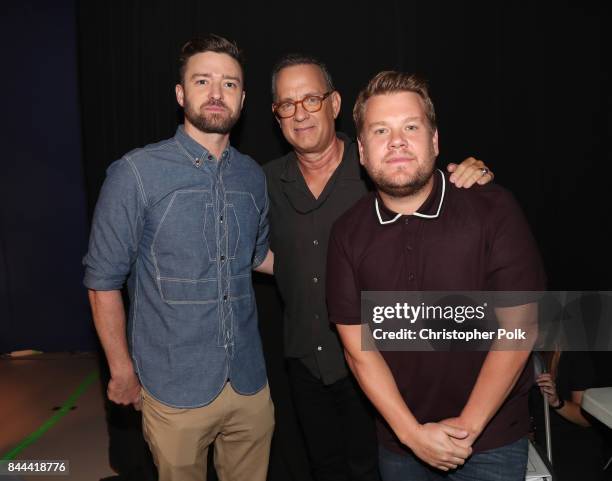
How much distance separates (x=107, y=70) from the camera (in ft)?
9.36

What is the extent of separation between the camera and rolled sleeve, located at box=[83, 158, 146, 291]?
177 cm

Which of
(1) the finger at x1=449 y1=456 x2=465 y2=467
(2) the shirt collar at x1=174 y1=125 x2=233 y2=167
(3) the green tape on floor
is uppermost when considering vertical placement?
(2) the shirt collar at x1=174 y1=125 x2=233 y2=167

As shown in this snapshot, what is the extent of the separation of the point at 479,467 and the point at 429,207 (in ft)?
2.64

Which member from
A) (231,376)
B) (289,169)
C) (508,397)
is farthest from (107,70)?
(508,397)

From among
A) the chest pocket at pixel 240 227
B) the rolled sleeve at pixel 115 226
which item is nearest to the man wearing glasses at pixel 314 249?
the chest pocket at pixel 240 227

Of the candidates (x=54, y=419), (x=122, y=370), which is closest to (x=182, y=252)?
(x=122, y=370)

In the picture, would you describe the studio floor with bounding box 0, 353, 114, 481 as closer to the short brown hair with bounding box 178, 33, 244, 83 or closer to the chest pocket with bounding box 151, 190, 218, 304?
the chest pocket with bounding box 151, 190, 218, 304

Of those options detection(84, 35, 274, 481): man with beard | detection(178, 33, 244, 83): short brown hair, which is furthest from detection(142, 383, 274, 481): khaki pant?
detection(178, 33, 244, 83): short brown hair

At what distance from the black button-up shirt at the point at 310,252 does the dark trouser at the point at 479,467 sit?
1.81ft

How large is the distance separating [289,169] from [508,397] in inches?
49.0

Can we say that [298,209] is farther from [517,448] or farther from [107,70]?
[107,70]

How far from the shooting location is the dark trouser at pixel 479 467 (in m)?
1.55

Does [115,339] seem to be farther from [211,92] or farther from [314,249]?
[211,92]

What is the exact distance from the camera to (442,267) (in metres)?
1.53
